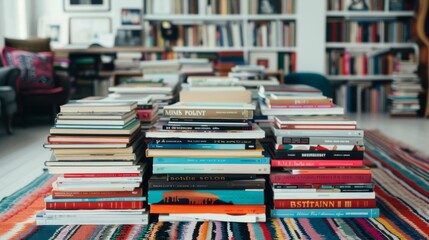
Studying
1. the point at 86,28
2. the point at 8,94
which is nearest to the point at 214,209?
the point at 8,94

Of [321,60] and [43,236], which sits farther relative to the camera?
[321,60]

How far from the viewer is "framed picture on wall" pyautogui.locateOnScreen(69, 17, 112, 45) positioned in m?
6.68

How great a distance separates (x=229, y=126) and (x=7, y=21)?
4.80 m

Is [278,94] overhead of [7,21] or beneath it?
beneath

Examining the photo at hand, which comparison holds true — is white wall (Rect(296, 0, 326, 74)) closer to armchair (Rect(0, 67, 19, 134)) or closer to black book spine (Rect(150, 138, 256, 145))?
armchair (Rect(0, 67, 19, 134))

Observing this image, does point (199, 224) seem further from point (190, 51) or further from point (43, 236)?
point (190, 51)

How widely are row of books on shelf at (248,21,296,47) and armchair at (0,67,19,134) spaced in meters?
2.63

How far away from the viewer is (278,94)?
2.43 m

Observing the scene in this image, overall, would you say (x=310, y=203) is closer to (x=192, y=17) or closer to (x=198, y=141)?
(x=198, y=141)

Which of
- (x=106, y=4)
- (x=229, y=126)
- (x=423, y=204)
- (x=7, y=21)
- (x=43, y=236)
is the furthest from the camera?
(x=106, y=4)

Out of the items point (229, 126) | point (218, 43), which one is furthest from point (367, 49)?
point (229, 126)

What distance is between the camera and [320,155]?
2076 millimetres

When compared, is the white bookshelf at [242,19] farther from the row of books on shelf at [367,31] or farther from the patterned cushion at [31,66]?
the patterned cushion at [31,66]

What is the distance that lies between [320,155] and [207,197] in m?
0.44
